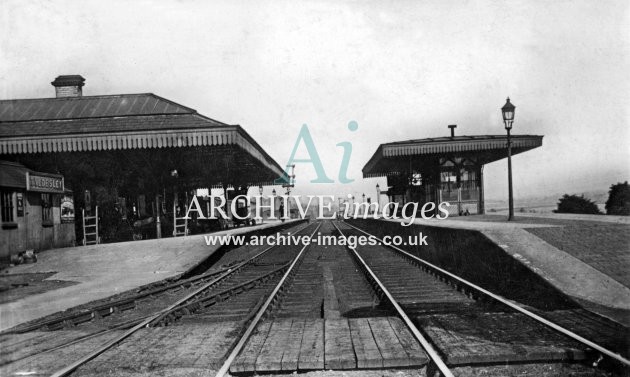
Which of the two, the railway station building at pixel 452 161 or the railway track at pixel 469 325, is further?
the railway station building at pixel 452 161

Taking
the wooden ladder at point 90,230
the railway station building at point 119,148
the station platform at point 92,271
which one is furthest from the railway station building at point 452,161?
the wooden ladder at point 90,230

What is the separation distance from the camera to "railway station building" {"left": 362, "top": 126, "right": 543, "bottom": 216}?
22.6 metres

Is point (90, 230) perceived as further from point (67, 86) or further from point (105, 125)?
point (67, 86)

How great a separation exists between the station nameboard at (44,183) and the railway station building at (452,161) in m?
12.6

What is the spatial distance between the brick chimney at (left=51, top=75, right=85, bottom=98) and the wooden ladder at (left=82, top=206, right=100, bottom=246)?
8198 mm

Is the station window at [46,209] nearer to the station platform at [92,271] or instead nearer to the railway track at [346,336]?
the station platform at [92,271]

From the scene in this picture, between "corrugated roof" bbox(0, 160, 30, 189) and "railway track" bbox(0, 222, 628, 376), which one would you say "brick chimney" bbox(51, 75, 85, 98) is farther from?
"railway track" bbox(0, 222, 628, 376)

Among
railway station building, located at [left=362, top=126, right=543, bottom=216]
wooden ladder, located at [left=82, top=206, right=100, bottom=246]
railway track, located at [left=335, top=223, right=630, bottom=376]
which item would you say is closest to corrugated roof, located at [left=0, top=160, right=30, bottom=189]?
wooden ladder, located at [left=82, top=206, right=100, bottom=246]

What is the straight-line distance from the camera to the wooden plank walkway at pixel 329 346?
479 cm

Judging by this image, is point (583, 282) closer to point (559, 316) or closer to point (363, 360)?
point (559, 316)

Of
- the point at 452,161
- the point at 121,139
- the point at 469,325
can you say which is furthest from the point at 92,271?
the point at 452,161

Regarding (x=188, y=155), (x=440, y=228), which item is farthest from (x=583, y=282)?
(x=188, y=155)

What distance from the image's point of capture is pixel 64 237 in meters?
16.2

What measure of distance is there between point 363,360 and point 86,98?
19.7 meters
